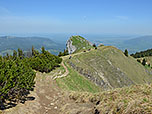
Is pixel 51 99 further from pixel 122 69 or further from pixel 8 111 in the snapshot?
pixel 122 69

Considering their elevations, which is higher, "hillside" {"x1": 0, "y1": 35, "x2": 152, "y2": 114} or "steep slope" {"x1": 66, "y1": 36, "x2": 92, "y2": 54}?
"steep slope" {"x1": 66, "y1": 36, "x2": 92, "y2": 54}

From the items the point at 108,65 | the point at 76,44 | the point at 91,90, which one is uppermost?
the point at 76,44

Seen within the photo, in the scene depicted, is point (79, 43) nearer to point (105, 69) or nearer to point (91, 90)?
point (105, 69)

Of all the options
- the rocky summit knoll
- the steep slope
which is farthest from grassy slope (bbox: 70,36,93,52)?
the rocky summit knoll

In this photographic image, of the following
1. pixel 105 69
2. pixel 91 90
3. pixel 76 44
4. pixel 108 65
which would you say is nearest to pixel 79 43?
pixel 76 44

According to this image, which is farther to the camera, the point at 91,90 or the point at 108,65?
the point at 108,65

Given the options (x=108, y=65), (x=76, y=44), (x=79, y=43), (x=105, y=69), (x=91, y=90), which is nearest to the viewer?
(x=91, y=90)

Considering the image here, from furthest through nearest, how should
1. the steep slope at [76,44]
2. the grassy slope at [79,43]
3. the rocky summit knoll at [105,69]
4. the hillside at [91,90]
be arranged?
the grassy slope at [79,43] < the steep slope at [76,44] < the rocky summit knoll at [105,69] < the hillside at [91,90]

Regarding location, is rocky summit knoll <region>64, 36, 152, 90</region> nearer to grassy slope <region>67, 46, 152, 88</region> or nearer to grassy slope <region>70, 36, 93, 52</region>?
grassy slope <region>67, 46, 152, 88</region>

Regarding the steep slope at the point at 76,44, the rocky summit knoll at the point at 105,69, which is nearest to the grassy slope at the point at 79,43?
the steep slope at the point at 76,44

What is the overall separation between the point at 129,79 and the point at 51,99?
46.7 meters

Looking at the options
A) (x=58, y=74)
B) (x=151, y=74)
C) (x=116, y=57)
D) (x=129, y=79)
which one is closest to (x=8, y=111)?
(x=58, y=74)

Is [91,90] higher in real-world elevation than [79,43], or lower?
lower

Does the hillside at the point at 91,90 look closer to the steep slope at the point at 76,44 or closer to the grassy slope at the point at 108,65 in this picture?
the grassy slope at the point at 108,65
